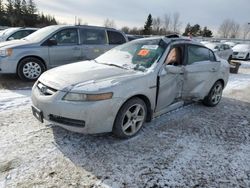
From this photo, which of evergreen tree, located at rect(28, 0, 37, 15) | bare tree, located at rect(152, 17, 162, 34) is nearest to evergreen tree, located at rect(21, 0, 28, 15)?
evergreen tree, located at rect(28, 0, 37, 15)

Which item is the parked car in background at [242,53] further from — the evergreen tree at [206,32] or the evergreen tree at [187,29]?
the evergreen tree at [206,32]

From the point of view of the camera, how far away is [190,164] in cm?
295

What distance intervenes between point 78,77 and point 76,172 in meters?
1.31

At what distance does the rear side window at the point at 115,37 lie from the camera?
25.3ft

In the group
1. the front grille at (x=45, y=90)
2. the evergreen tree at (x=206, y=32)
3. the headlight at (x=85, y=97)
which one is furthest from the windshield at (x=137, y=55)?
the evergreen tree at (x=206, y=32)

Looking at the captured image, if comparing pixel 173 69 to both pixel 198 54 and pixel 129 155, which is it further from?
pixel 129 155

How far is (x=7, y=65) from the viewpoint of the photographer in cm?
602

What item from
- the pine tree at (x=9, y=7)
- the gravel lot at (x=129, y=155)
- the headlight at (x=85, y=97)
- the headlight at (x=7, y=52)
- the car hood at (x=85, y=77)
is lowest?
the gravel lot at (x=129, y=155)

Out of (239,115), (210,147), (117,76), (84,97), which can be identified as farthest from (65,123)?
(239,115)

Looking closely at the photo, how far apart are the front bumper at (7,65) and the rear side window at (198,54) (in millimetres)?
4572

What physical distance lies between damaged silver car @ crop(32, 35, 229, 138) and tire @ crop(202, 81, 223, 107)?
0.21 meters

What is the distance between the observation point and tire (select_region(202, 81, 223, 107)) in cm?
514

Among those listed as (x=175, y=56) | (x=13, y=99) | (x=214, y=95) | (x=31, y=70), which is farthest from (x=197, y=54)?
(x=31, y=70)

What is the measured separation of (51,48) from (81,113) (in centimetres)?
428
